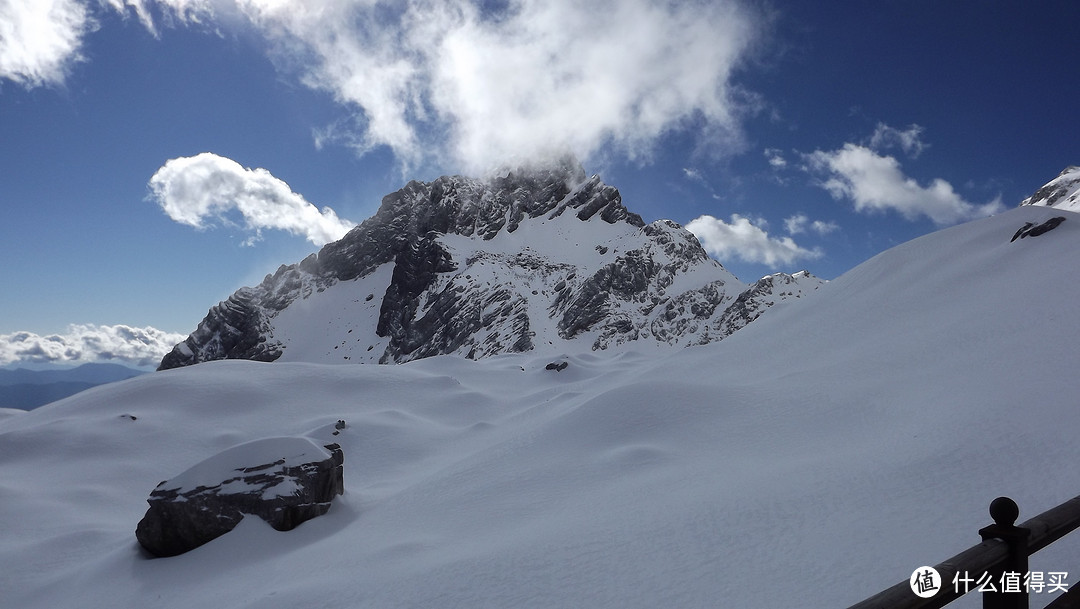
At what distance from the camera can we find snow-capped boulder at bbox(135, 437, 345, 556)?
12.5 meters

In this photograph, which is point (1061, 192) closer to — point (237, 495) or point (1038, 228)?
point (1038, 228)

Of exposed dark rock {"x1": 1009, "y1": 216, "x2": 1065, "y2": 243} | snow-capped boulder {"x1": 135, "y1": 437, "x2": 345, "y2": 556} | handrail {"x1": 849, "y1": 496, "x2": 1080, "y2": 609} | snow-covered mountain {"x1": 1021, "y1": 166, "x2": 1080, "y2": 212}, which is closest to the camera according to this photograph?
handrail {"x1": 849, "y1": 496, "x2": 1080, "y2": 609}

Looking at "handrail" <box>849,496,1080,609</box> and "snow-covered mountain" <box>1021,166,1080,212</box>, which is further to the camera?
"snow-covered mountain" <box>1021,166,1080,212</box>

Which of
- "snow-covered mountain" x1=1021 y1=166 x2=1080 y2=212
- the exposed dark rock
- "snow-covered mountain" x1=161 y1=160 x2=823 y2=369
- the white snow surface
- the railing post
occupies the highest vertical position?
"snow-covered mountain" x1=161 y1=160 x2=823 y2=369

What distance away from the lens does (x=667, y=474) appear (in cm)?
1131

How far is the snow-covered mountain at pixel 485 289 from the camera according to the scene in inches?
5197

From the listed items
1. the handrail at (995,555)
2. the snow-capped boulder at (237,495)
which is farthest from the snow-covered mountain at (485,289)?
the handrail at (995,555)

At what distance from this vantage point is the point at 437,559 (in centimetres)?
909

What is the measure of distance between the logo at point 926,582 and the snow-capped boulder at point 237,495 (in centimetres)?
1286

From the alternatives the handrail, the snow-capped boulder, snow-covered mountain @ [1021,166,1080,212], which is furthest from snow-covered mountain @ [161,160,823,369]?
the handrail

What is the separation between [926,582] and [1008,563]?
99 cm

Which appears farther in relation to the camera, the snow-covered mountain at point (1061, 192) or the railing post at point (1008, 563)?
the snow-covered mountain at point (1061, 192)

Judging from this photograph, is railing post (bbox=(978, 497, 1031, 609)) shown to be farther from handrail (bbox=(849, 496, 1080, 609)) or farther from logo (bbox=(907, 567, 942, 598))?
logo (bbox=(907, 567, 942, 598))

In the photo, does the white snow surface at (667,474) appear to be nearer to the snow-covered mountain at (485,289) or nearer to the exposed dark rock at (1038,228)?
the exposed dark rock at (1038,228)
